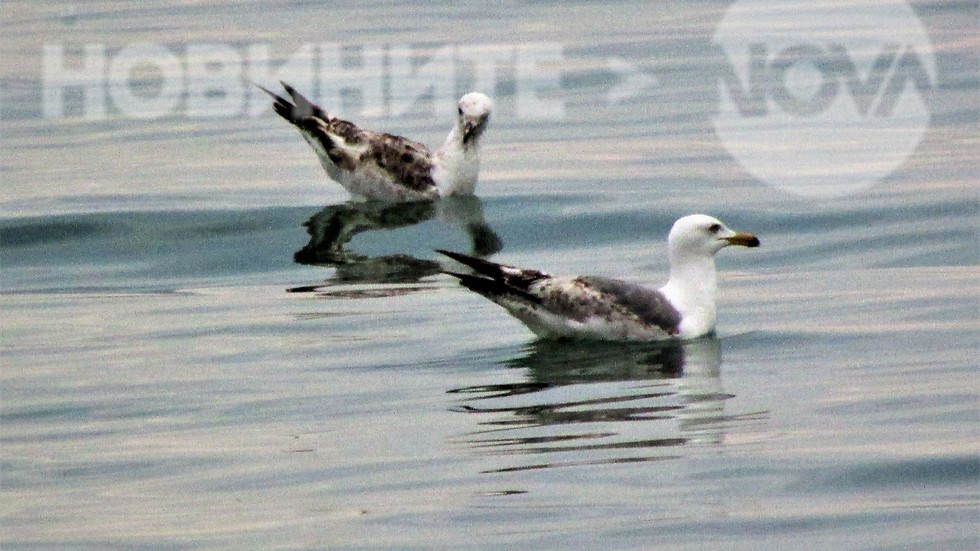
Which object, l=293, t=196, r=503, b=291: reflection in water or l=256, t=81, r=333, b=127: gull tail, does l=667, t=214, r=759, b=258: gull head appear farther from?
l=256, t=81, r=333, b=127: gull tail

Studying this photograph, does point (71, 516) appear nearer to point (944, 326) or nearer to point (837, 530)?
point (837, 530)

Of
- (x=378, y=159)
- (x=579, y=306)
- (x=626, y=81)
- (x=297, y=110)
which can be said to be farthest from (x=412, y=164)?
(x=626, y=81)

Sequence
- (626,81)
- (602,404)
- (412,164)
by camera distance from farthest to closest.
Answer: (626,81), (412,164), (602,404)

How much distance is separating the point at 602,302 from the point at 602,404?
Result: 201 centimetres

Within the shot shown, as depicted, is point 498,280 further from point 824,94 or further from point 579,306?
point 824,94

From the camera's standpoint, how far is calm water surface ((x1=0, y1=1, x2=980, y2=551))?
9125mm

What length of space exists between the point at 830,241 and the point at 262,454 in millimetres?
7733

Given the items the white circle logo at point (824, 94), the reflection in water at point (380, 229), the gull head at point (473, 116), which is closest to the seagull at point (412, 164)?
the gull head at point (473, 116)

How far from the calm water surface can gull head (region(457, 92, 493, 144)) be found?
0.72 meters

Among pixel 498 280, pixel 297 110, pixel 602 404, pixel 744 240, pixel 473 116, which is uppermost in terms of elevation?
pixel 297 110

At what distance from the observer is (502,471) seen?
9.66 meters

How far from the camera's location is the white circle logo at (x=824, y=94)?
20453 millimetres

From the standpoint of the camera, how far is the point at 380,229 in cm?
1833

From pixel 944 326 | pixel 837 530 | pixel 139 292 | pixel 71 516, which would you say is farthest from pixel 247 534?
pixel 139 292
